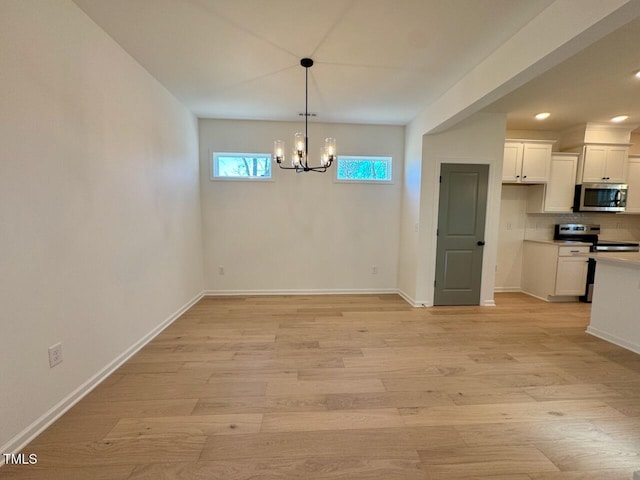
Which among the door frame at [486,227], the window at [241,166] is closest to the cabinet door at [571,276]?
the door frame at [486,227]

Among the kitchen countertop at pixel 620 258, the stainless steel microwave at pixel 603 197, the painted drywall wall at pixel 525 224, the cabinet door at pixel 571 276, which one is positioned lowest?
the cabinet door at pixel 571 276

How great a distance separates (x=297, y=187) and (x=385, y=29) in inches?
103

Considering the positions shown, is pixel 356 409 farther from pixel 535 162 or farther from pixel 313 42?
pixel 535 162

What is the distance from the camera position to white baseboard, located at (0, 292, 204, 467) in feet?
5.04

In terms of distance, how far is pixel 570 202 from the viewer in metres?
4.43

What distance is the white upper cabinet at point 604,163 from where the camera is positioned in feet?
14.2

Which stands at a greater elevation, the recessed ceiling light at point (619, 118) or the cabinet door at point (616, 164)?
the recessed ceiling light at point (619, 118)

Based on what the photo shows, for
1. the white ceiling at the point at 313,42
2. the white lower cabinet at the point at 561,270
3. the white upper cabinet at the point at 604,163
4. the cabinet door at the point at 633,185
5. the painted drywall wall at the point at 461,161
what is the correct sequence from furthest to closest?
the cabinet door at the point at 633,185 → the white upper cabinet at the point at 604,163 → the white lower cabinet at the point at 561,270 → the painted drywall wall at the point at 461,161 → the white ceiling at the point at 313,42

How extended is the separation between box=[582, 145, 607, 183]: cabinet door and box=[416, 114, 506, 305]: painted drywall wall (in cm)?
176

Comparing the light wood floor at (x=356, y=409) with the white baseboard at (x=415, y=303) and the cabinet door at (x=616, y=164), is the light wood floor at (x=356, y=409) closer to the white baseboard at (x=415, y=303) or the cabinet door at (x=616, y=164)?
the white baseboard at (x=415, y=303)

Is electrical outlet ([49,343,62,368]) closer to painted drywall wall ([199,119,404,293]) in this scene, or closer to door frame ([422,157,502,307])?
painted drywall wall ([199,119,404,293])

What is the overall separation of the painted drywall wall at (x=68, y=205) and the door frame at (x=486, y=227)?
369 centimetres

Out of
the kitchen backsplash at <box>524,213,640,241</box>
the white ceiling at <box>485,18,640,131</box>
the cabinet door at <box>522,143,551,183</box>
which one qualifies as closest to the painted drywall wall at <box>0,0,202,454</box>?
the white ceiling at <box>485,18,640,131</box>

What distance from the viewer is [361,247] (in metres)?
4.61
